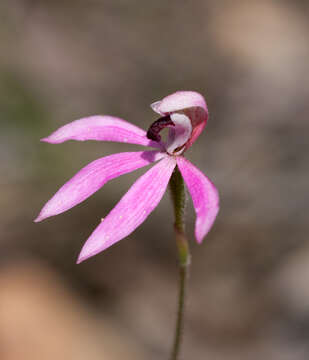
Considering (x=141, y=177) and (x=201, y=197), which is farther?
(x=141, y=177)

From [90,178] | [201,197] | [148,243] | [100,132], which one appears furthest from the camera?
[148,243]

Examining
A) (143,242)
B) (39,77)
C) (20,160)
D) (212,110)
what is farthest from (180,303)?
(39,77)

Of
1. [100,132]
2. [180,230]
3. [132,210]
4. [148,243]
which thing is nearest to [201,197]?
[180,230]

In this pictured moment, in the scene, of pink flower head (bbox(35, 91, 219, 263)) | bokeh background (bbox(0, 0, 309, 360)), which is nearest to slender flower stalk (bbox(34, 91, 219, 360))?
pink flower head (bbox(35, 91, 219, 263))

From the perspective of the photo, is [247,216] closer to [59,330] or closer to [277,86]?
[59,330]

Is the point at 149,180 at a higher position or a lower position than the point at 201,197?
higher

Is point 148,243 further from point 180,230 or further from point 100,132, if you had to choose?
point 180,230

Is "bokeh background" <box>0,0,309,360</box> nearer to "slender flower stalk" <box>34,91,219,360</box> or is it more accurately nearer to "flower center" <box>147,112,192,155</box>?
"slender flower stalk" <box>34,91,219,360</box>

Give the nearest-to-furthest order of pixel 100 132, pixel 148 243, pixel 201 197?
pixel 201 197 < pixel 100 132 < pixel 148 243
